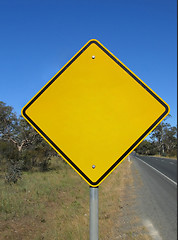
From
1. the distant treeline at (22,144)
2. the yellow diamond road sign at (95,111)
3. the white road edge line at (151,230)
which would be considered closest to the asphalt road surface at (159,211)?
the white road edge line at (151,230)

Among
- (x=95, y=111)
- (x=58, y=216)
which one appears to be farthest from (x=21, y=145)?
(x=95, y=111)

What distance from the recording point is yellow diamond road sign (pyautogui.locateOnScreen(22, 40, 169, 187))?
1396 millimetres

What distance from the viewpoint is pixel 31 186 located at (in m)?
8.30

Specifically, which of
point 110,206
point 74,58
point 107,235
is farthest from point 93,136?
point 110,206

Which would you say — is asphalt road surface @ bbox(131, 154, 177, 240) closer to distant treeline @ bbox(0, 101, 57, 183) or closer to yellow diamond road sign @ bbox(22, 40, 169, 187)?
yellow diamond road sign @ bbox(22, 40, 169, 187)

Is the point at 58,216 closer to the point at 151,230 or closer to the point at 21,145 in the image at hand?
the point at 151,230

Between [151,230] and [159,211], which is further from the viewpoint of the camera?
[159,211]

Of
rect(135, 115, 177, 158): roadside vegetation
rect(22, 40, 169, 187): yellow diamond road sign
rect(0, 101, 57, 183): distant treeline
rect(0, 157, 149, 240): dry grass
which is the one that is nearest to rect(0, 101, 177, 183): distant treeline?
rect(0, 101, 57, 183): distant treeline

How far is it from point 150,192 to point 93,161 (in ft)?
24.6

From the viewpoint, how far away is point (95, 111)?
56.4 inches

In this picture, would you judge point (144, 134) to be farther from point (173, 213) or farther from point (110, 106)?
point (173, 213)

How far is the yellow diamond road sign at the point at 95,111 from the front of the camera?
140 centimetres

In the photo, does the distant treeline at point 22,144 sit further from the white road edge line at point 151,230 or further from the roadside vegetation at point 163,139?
the roadside vegetation at point 163,139

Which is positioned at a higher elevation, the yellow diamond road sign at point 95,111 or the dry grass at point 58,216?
the yellow diamond road sign at point 95,111
